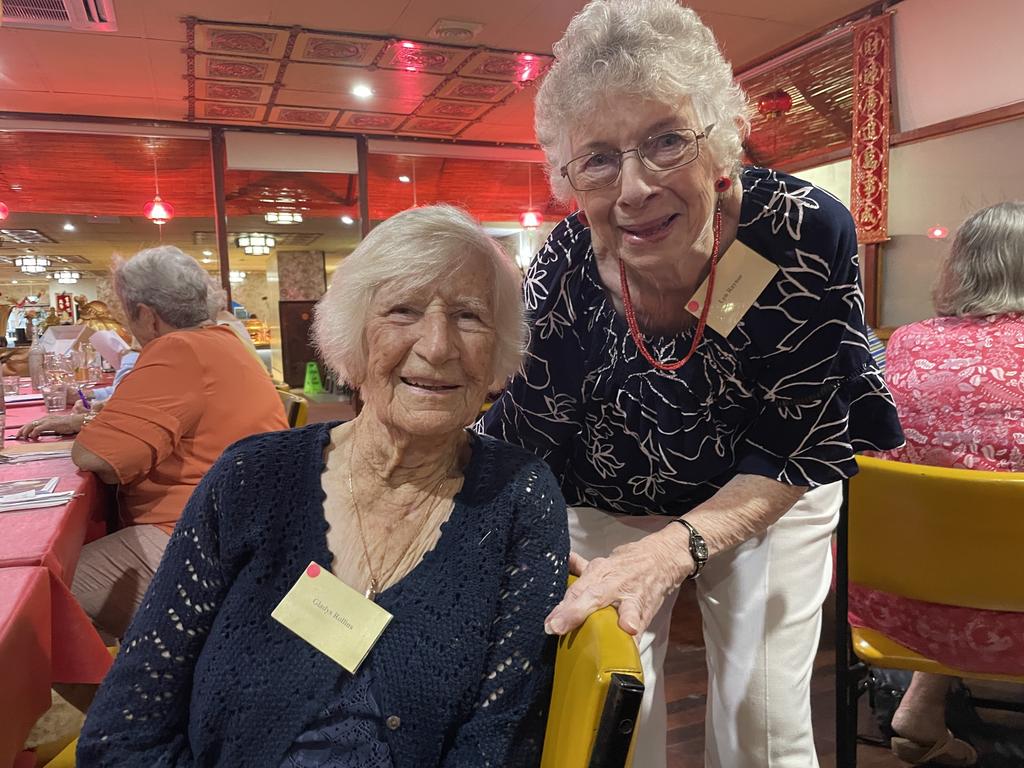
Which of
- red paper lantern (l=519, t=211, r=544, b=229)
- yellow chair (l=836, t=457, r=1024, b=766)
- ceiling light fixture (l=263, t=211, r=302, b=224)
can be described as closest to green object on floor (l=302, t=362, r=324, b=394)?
ceiling light fixture (l=263, t=211, r=302, b=224)

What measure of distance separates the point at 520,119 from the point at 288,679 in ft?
25.8

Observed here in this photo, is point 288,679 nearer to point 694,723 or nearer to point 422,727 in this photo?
point 422,727

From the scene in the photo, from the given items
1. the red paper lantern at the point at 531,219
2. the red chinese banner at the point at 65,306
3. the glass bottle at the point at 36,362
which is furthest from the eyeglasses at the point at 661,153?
the red paper lantern at the point at 531,219

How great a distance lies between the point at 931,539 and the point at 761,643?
0.43 meters

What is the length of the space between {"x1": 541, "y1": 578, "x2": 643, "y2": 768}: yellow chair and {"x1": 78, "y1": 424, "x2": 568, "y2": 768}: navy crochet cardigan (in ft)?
0.59

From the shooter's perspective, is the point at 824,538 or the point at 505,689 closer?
the point at 505,689

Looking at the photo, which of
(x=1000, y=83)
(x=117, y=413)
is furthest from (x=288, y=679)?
(x=1000, y=83)

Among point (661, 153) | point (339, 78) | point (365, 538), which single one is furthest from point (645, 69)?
point (339, 78)

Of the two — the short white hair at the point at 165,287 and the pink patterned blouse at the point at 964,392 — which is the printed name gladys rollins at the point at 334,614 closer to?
the pink patterned blouse at the point at 964,392

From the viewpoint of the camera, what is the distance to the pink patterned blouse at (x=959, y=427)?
166cm

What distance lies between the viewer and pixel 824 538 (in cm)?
153

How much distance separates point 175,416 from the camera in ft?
7.57

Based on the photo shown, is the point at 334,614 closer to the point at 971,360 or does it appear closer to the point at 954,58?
the point at 971,360

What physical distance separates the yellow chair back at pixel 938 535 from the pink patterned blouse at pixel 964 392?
1.19 feet
